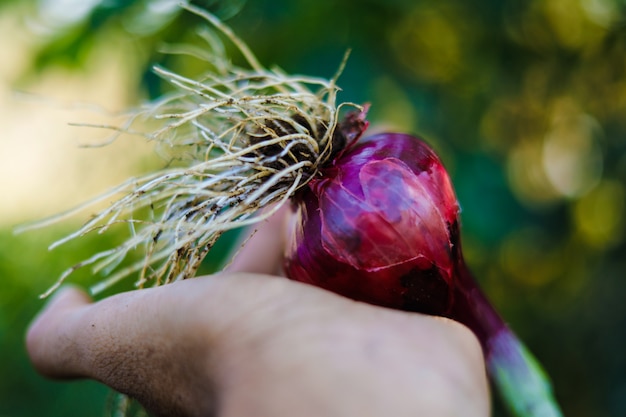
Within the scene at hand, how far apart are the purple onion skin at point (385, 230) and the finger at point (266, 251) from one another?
26 centimetres

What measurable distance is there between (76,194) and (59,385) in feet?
1.68

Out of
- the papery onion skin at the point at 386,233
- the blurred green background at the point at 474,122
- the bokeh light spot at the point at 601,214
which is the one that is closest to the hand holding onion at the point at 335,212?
the papery onion skin at the point at 386,233

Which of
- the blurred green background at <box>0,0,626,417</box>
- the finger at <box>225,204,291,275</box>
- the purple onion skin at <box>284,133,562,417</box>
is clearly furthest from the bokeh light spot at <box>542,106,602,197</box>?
the purple onion skin at <box>284,133,562,417</box>

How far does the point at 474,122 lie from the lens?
150 cm

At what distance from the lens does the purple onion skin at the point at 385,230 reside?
0.52m

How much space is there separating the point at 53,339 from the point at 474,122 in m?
1.17

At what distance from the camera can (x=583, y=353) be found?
1.54 metres

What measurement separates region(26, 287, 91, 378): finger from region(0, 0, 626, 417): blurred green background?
62cm

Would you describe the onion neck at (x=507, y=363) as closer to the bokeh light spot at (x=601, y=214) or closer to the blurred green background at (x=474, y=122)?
the blurred green background at (x=474, y=122)

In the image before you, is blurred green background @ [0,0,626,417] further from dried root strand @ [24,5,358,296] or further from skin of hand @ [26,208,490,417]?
skin of hand @ [26,208,490,417]

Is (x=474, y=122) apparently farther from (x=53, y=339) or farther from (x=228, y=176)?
(x=53, y=339)

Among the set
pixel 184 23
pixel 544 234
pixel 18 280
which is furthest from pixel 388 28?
pixel 18 280

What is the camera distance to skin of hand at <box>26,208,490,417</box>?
389mm

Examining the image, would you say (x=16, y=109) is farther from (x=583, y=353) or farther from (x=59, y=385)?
(x=583, y=353)
